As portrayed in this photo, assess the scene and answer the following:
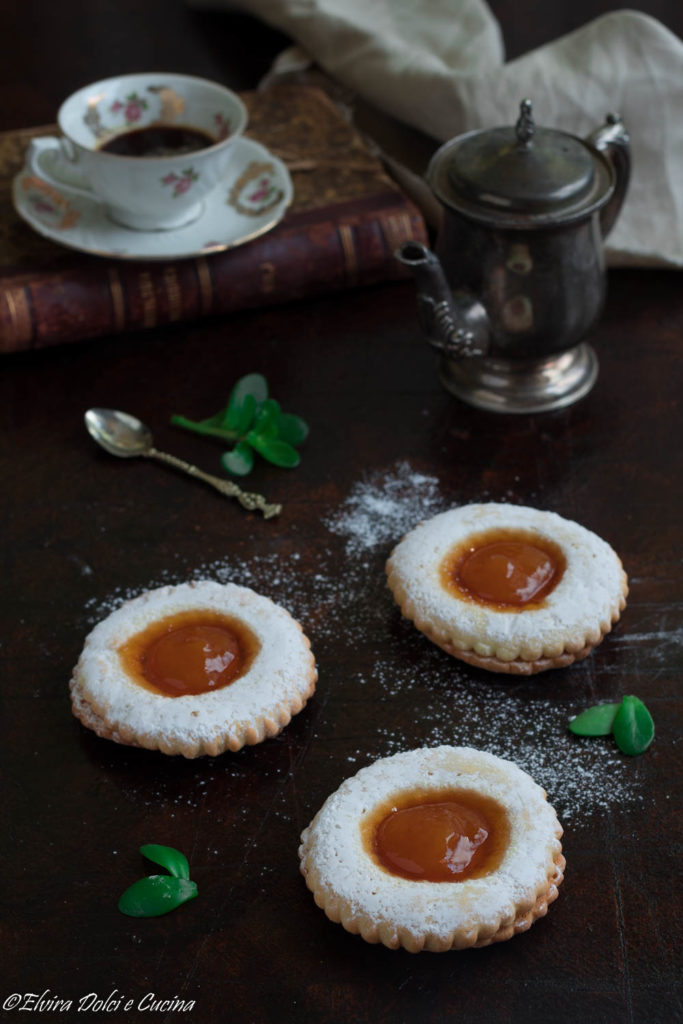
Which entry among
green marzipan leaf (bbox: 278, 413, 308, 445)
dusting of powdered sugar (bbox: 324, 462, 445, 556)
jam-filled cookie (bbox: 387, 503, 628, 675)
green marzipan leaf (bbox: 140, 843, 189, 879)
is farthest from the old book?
green marzipan leaf (bbox: 140, 843, 189, 879)

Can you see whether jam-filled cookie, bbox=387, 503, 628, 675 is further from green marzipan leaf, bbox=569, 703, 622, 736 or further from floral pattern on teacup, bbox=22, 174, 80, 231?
floral pattern on teacup, bbox=22, 174, 80, 231

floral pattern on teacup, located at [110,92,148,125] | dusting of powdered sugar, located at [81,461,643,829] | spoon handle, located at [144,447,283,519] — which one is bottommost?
dusting of powdered sugar, located at [81,461,643,829]

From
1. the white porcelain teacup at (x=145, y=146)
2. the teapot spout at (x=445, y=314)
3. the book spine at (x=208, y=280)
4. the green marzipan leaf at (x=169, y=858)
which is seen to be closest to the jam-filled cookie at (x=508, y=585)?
the teapot spout at (x=445, y=314)

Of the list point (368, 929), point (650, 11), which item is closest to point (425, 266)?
point (368, 929)

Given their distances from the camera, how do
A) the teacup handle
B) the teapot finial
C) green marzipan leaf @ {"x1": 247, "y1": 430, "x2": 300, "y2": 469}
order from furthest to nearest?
the teacup handle → green marzipan leaf @ {"x1": 247, "y1": 430, "x2": 300, "y2": 469} → the teapot finial

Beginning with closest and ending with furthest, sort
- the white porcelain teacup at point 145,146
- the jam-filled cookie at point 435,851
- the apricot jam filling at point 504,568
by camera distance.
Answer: the jam-filled cookie at point 435,851 < the apricot jam filling at point 504,568 < the white porcelain teacup at point 145,146

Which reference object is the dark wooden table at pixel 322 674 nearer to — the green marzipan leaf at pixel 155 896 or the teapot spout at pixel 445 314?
the green marzipan leaf at pixel 155 896
